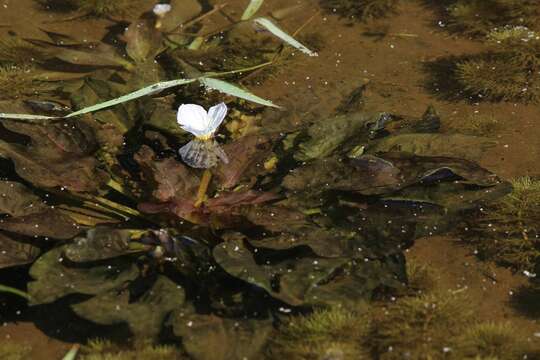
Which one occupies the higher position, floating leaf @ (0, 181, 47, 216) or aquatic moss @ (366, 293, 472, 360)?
floating leaf @ (0, 181, 47, 216)

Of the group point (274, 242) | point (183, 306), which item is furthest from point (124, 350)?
point (274, 242)

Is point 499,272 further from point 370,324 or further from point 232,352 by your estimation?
Result: point 232,352

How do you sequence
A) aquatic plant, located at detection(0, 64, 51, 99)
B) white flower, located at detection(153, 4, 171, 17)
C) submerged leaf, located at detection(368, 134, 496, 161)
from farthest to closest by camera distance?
1. white flower, located at detection(153, 4, 171, 17)
2. aquatic plant, located at detection(0, 64, 51, 99)
3. submerged leaf, located at detection(368, 134, 496, 161)

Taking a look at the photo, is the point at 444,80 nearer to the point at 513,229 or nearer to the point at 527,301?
the point at 513,229

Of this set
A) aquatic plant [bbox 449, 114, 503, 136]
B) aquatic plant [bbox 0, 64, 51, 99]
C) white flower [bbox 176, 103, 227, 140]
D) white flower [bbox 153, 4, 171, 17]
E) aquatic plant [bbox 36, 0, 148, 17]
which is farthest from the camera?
aquatic plant [bbox 36, 0, 148, 17]

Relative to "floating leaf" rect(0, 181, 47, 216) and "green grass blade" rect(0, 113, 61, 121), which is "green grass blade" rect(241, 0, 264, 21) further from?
"floating leaf" rect(0, 181, 47, 216)

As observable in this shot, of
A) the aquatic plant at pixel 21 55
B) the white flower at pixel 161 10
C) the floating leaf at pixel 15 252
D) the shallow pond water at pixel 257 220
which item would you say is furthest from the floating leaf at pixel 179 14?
the floating leaf at pixel 15 252

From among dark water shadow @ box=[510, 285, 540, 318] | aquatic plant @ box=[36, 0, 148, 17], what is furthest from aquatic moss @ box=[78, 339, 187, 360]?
aquatic plant @ box=[36, 0, 148, 17]
